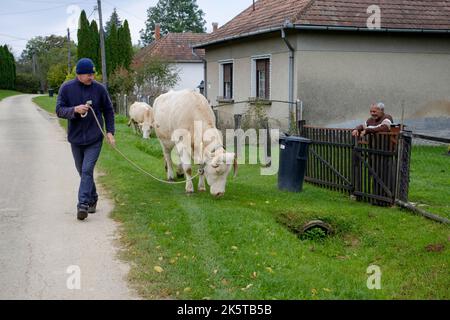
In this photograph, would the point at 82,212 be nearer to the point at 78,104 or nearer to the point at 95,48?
the point at 78,104

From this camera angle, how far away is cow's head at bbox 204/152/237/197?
9172 millimetres

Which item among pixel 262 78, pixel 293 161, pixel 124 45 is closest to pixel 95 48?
pixel 124 45

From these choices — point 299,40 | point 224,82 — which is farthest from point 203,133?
point 224,82

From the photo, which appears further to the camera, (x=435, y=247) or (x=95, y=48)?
(x=95, y=48)

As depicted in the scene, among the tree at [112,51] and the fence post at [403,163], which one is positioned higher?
the tree at [112,51]

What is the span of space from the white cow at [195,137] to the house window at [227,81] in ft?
39.5

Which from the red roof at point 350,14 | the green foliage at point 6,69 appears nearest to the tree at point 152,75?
the red roof at point 350,14

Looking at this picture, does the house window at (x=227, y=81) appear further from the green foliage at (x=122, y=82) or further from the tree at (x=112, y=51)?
the tree at (x=112, y=51)

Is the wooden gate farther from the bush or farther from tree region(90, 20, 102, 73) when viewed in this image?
the bush

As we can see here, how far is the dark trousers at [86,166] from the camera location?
26.7 feet

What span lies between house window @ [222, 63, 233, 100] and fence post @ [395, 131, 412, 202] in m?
14.0

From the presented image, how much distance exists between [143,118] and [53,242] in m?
14.6

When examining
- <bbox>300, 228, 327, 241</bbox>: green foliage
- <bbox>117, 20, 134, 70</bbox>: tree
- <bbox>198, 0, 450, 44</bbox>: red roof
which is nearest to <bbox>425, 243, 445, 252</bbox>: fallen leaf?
<bbox>300, 228, 327, 241</bbox>: green foliage

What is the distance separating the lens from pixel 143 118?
21453 mm
